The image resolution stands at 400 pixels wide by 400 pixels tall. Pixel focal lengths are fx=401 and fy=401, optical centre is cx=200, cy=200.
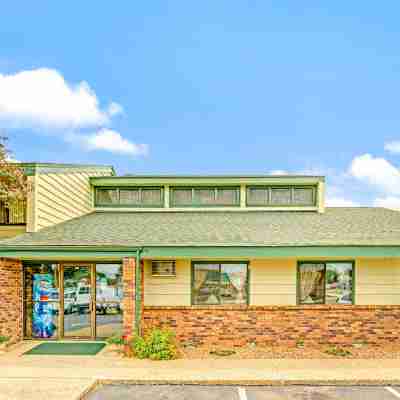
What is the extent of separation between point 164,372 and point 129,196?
8513 millimetres

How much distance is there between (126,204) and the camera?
52.4ft

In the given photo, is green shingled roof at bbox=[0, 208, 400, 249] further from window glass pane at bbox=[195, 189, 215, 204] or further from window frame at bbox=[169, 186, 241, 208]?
window glass pane at bbox=[195, 189, 215, 204]

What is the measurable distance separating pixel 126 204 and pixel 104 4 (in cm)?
952

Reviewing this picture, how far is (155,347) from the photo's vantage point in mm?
9953

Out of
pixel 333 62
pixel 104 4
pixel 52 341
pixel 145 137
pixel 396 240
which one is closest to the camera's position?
pixel 396 240

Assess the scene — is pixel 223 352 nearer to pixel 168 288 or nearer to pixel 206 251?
pixel 168 288

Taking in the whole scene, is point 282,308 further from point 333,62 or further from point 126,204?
point 333,62

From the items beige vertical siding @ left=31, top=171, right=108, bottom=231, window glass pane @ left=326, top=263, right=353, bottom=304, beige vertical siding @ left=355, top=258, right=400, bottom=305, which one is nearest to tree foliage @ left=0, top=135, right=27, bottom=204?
beige vertical siding @ left=31, top=171, right=108, bottom=231

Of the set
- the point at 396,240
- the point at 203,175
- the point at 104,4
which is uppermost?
the point at 104,4

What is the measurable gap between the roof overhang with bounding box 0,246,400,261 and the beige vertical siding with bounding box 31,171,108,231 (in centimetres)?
211

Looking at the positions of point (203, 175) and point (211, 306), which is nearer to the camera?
point (211, 306)

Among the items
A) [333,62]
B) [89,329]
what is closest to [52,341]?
[89,329]

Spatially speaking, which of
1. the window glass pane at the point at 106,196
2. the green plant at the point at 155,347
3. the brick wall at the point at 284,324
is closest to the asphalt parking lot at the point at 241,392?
the green plant at the point at 155,347

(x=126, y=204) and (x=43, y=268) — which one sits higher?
(x=126, y=204)
